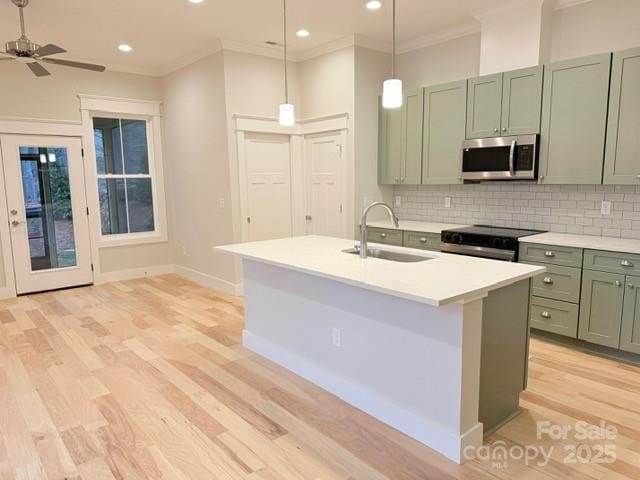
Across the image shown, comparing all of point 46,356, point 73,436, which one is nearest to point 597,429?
point 73,436

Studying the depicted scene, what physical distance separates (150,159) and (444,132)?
4170 millimetres

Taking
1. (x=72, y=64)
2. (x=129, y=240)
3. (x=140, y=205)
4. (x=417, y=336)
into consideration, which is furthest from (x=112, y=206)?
(x=417, y=336)

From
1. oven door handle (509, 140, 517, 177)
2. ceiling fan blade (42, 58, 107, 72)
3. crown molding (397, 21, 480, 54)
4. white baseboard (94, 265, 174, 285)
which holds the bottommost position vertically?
white baseboard (94, 265, 174, 285)

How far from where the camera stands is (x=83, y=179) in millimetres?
5871

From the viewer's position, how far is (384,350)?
2564 mm

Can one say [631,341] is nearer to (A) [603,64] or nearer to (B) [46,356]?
(A) [603,64]

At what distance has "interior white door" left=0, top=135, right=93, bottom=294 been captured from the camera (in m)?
5.41

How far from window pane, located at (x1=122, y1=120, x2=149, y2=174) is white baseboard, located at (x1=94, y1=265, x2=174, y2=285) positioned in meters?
1.40

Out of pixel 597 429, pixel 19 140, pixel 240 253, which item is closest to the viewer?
pixel 597 429

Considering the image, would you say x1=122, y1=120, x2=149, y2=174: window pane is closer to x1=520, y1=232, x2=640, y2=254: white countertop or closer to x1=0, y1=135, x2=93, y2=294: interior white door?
x1=0, y1=135, x2=93, y2=294: interior white door

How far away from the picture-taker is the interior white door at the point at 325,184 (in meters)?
5.29

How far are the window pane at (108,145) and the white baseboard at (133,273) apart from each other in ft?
4.59

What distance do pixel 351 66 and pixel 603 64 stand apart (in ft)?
8.05

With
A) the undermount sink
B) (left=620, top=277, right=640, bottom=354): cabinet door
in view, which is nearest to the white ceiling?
the undermount sink
